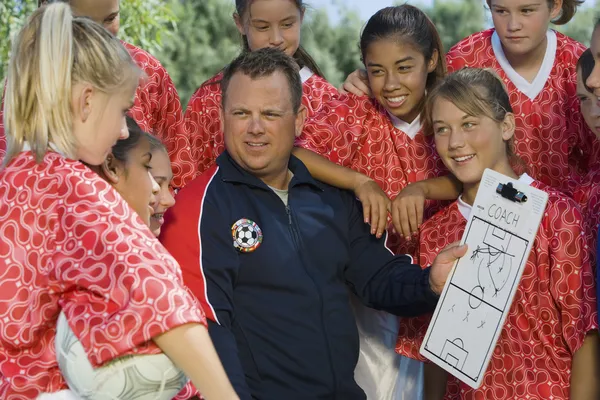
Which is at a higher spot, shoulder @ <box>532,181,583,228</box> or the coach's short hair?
the coach's short hair

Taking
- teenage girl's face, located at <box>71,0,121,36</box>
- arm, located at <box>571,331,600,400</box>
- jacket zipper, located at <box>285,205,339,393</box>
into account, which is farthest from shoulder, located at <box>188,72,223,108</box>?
arm, located at <box>571,331,600,400</box>

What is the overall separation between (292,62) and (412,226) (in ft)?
2.66

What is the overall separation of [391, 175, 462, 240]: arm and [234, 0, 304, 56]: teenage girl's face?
1.00 metres

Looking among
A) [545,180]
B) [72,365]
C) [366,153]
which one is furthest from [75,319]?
[545,180]

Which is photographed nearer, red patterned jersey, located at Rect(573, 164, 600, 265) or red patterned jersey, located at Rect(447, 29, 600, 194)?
red patterned jersey, located at Rect(573, 164, 600, 265)

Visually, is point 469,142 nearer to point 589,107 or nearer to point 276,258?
point 589,107

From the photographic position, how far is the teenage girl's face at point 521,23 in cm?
455

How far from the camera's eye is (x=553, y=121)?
4.55m

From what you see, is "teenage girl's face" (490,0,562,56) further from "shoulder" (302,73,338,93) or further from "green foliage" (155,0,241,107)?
"green foliage" (155,0,241,107)

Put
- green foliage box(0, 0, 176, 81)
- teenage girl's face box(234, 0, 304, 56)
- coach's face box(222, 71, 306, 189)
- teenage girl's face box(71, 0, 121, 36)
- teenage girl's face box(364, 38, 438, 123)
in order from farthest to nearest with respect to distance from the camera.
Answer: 1. green foliage box(0, 0, 176, 81)
2. teenage girl's face box(234, 0, 304, 56)
3. teenage girl's face box(364, 38, 438, 123)
4. teenage girl's face box(71, 0, 121, 36)
5. coach's face box(222, 71, 306, 189)

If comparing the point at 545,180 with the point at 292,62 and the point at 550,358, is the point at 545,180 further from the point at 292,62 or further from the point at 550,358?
the point at 292,62

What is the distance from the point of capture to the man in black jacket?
385 centimetres

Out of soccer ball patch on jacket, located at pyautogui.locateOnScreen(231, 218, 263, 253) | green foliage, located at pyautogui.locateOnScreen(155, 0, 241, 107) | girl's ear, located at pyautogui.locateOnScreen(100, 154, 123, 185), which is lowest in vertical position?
A: green foliage, located at pyautogui.locateOnScreen(155, 0, 241, 107)

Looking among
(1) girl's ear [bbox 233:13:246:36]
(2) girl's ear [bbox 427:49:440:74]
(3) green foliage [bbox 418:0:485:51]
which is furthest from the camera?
(3) green foliage [bbox 418:0:485:51]
